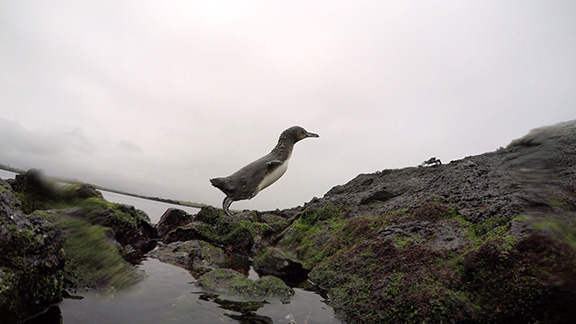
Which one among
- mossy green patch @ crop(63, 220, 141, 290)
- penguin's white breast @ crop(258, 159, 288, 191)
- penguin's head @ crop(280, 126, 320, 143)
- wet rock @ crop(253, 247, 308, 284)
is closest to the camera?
mossy green patch @ crop(63, 220, 141, 290)

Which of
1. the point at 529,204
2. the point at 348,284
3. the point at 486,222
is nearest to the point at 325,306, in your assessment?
the point at 348,284

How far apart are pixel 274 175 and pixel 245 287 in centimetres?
246

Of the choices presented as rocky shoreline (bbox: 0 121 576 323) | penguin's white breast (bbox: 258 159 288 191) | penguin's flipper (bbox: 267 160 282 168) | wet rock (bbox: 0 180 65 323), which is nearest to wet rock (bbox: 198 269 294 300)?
rocky shoreline (bbox: 0 121 576 323)

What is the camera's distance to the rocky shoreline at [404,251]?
265 cm

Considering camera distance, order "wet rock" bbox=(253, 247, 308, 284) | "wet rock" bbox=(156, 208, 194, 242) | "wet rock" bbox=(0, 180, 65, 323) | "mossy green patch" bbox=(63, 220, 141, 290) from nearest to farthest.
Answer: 1. "wet rock" bbox=(0, 180, 65, 323)
2. "mossy green patch" bbox=(63, 220, 141, 290)
3. "wet rock" bbox=(253, 247, 308, 284)
4. "wet rock" bbox=(156, 208, 194, 242)

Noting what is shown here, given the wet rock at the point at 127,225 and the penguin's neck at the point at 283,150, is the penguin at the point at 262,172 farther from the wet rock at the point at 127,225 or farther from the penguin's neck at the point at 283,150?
the wet rock at the point at 127,225

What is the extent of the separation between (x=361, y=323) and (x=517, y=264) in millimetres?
1985

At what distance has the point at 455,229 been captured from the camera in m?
4.27

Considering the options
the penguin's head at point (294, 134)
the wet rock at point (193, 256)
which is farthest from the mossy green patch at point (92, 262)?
the penguin's head at point (294, 134)

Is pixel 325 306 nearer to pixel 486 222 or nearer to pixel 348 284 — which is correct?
pixel 348 284

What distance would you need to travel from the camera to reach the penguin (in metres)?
5.70

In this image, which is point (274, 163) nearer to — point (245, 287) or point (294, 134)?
point (294, 134)

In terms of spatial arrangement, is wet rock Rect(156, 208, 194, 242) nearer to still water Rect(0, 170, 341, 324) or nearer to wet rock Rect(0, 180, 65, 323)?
still water Rect(0, 170, 341, 324)

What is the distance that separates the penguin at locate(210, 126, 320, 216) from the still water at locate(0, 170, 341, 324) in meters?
2.21
